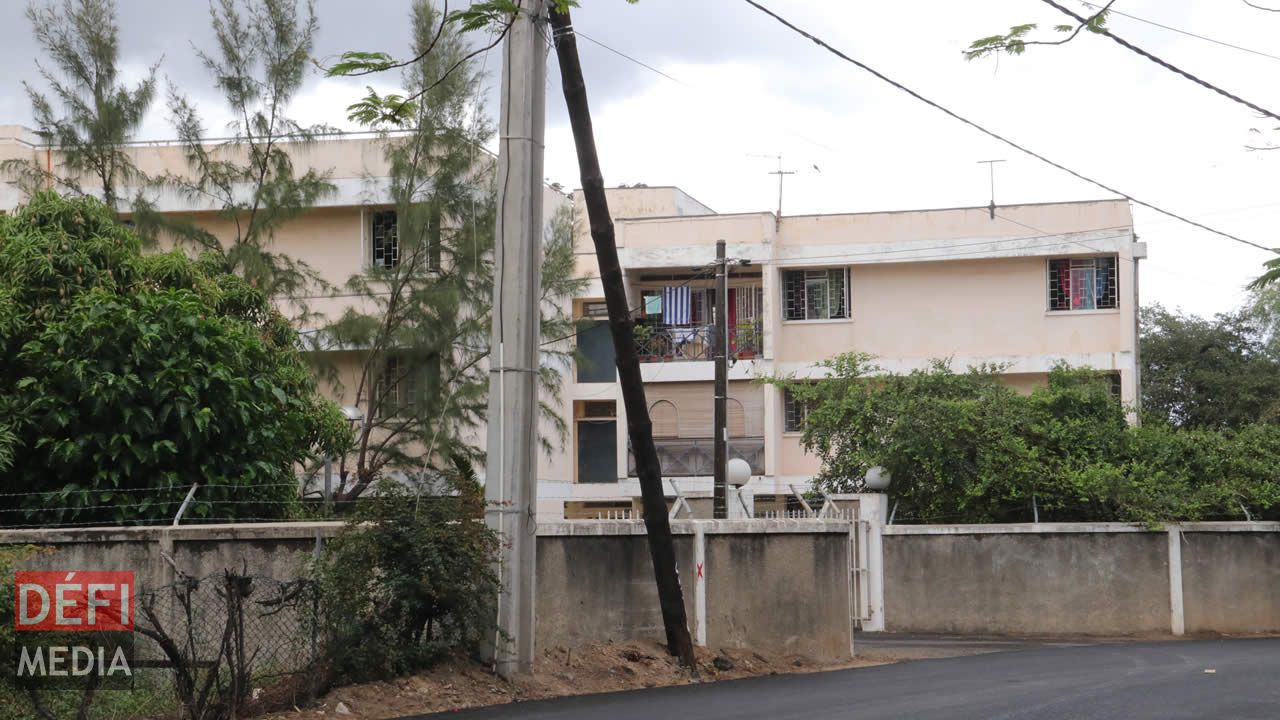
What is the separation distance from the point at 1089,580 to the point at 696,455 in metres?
13.6

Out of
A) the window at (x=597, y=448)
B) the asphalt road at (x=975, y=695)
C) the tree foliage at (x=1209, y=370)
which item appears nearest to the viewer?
the asphalt road at (x=975, y=695)

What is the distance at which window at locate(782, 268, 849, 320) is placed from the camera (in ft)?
120

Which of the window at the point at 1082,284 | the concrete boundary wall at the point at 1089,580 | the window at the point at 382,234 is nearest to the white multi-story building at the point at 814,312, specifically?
the window at the point at 1082,284

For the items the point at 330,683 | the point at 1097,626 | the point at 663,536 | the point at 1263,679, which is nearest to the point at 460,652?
the point at 330,683

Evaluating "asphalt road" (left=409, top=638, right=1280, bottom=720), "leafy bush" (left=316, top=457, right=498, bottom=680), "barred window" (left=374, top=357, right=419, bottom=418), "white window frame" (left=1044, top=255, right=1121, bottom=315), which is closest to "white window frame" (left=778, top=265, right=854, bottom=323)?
"white window frame" (left=1044, top=255, right=1121, bottom=315)

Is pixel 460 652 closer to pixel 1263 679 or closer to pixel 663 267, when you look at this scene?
pixel 1263 679

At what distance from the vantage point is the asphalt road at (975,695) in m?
12.5

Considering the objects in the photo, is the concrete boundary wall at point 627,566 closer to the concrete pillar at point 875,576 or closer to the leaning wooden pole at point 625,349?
the leaning wooden pole at point 625,349

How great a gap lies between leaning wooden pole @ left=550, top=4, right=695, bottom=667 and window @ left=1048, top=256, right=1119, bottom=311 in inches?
865

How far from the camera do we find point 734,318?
123 ft

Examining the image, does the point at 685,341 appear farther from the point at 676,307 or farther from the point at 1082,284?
the point at 1082,284

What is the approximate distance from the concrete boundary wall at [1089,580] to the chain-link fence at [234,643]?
13677 millimetres

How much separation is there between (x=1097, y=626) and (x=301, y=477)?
13.5m

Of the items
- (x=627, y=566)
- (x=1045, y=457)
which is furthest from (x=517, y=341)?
(x=1045, y=457)
